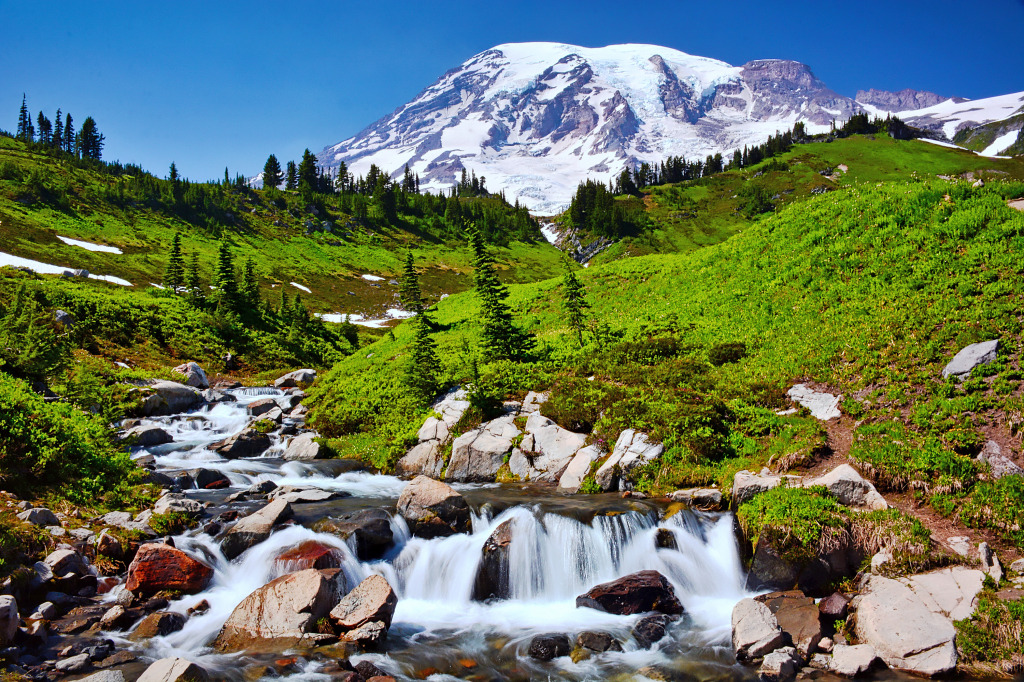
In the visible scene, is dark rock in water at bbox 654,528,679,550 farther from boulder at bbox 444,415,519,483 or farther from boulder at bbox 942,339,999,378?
boulder at bbox 942,339,999,378

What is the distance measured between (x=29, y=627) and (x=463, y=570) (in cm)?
762

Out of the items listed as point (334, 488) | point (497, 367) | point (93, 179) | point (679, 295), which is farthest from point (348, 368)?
point (93, 179)

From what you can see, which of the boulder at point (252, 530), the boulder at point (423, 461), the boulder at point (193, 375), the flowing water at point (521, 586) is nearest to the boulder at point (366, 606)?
the flowing water at point (521, 586)

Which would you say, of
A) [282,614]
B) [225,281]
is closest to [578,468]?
[282,614]

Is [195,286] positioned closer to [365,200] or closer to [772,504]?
[772,504]

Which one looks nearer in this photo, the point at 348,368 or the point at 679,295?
the point at 679,295

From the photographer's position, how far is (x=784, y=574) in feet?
34.2

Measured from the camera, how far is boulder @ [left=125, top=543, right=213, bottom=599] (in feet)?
33.5

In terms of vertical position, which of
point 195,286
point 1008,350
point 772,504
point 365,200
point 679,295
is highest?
point 365,200

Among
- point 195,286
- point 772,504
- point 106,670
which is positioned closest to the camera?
point 106,670

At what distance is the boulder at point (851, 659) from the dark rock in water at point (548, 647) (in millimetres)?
4275

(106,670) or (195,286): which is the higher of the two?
(195,286)

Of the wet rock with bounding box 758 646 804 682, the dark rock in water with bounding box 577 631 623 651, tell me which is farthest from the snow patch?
the wet rock with bounding box 758 646 804 682

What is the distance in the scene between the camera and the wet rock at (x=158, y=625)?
9.12 m
